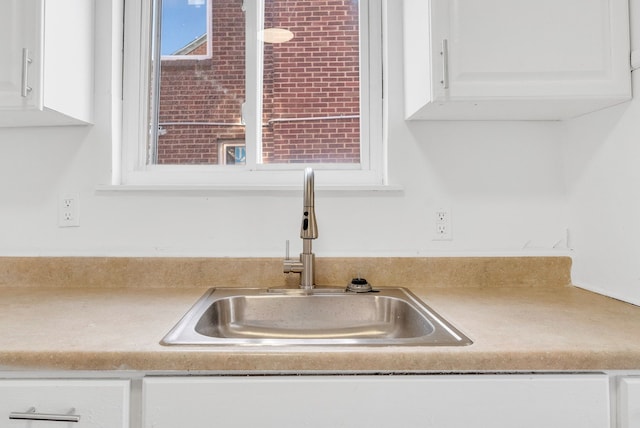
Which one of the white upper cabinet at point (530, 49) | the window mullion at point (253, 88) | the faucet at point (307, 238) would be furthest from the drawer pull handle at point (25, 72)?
the white upper cabinet at point (530, 49)

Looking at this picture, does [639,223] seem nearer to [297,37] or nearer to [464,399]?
[464,399]

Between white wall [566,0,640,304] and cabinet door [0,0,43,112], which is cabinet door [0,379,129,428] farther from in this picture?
white wall [566,0,640,304]

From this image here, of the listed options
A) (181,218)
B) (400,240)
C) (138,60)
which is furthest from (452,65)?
(138,60)

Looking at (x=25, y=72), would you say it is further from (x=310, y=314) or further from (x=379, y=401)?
(x=379, y=401)

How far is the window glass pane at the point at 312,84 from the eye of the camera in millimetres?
1537

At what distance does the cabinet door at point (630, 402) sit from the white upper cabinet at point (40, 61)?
1.54 m

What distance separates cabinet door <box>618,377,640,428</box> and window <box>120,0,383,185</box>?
946 mm

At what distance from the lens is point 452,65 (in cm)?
108

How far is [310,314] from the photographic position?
126cm

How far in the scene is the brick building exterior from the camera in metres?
1.54

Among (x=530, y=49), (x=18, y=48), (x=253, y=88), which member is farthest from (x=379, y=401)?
(x=18, y=48)

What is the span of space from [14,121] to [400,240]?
1.35 metres

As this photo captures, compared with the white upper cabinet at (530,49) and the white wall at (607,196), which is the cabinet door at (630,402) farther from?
the white upper cabinet at (530,49)

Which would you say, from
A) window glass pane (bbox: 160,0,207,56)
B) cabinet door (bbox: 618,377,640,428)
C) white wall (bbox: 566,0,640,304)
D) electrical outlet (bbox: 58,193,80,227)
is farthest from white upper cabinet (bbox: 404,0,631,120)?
electrical outlet (bbox: 58,193,80,227)
